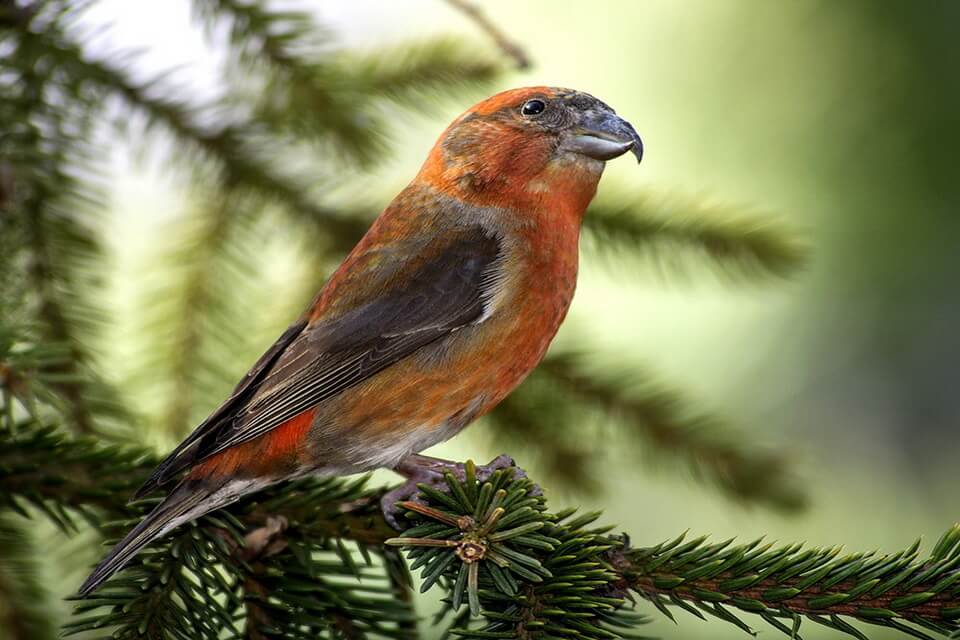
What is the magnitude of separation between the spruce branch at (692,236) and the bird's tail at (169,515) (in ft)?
5.48

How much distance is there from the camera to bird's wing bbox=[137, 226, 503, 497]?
294cm

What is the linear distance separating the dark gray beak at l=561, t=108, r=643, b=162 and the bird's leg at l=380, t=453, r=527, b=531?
99 centimetres

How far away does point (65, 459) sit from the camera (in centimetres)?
249

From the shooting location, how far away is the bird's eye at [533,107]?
326 centimetres

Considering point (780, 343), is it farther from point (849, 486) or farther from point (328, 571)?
point (328, 571)

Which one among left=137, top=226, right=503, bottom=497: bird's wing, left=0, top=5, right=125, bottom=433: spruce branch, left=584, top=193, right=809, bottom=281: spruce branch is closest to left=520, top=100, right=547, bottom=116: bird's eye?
left=137, top=226, right=503, bottom=497: bird's wing

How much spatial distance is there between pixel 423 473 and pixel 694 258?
1.35m

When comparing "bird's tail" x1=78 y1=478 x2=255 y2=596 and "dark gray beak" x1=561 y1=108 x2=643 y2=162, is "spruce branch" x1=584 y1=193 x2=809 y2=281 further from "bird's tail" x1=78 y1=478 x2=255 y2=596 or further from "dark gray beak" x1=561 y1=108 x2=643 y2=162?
"bird's tail" x1=78 y1=478 x2=255 y2=596

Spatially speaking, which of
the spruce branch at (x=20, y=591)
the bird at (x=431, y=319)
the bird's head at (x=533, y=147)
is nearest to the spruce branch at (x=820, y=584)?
the bird at (x=431, y=319)

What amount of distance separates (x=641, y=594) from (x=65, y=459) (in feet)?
4.69

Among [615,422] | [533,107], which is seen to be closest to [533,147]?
[533,107]

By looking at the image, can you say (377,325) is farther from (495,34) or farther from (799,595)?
(799,595)

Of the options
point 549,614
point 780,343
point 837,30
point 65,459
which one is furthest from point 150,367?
point 837,30

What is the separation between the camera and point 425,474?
3033mm
